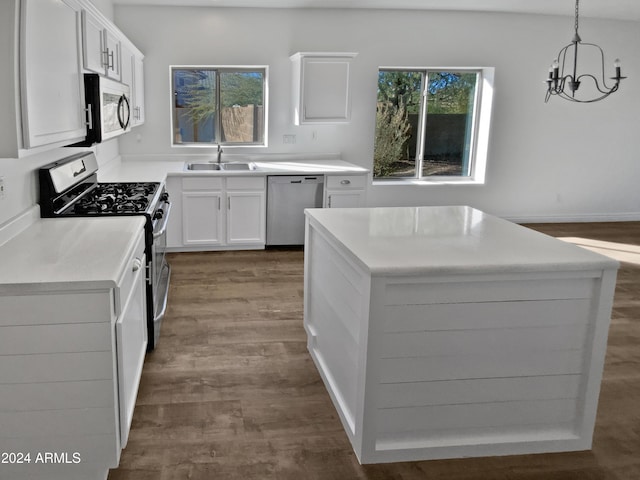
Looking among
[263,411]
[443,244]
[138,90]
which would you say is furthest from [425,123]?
[263,411]

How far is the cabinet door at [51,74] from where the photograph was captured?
6.90 feet

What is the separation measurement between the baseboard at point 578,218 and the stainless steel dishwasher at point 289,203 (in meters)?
2.70

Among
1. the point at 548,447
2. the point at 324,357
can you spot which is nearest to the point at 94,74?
the point at 324,357

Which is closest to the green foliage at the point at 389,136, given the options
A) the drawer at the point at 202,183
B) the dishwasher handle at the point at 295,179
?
the dishwasher handle at the point at 295,179

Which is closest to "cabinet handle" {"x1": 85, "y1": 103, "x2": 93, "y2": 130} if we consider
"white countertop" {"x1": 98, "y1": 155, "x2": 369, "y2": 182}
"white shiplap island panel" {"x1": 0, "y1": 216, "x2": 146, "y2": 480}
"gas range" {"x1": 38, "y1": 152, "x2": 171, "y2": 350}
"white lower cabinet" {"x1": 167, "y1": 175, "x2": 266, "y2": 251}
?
"gas range" {"x1": 38, "y1": 152, "x2": 171, "y2": 350}

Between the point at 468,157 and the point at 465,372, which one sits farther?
the point at 468,157

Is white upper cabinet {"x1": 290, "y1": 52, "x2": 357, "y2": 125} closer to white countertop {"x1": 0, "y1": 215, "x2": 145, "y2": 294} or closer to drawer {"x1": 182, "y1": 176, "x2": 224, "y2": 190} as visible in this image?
drawer {"x1": 182, "y1": 176, "x2": 224, "y2": 190}

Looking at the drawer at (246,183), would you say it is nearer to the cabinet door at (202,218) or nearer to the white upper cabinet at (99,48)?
the cabinet door at (202,218)

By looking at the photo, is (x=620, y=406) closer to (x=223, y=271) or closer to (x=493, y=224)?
(x=493, y=224)

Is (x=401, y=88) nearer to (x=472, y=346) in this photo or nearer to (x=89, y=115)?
(x=89, y=115)

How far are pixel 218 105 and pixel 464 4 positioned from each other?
277 centimetres

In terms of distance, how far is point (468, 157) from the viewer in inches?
280

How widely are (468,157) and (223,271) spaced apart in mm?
3533

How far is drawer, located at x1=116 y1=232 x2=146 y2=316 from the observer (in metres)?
2.14
